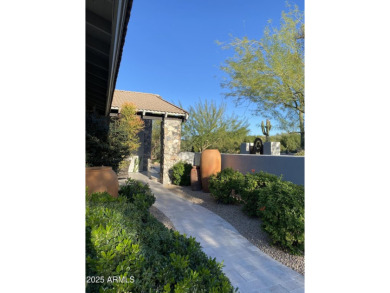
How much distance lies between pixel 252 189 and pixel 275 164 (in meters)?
1.59

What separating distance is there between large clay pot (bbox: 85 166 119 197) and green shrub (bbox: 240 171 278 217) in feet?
9.47

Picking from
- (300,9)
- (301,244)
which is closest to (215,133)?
(300,9)

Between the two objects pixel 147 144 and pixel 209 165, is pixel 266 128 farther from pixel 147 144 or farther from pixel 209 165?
pixel 147 144

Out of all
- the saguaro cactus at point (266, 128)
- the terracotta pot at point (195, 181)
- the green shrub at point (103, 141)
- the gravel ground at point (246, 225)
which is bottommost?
the gravel ground at point (246, 225)

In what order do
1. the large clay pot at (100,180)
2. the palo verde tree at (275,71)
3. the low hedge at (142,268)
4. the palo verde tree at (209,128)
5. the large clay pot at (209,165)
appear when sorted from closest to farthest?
the low hedge at (142,268) < the large clay pot at (100,180) < the large clay pot at (209,165) < the palo verde tree at (275,71) < the palo verde tree at (209,128)

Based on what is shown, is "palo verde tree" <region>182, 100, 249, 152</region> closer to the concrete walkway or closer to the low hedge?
the concrete walkway

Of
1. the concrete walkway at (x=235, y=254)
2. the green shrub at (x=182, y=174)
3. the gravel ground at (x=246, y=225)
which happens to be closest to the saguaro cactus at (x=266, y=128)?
the green shrub at (x=182, y=174)

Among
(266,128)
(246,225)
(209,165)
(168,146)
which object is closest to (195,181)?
(209,165)

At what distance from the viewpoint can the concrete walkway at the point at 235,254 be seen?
2.42 meters

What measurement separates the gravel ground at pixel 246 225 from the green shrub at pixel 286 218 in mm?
169

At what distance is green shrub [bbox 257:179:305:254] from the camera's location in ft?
10.2

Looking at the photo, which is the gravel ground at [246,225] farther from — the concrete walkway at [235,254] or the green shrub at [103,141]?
the green shrub at [103,141]

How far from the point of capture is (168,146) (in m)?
8.70
